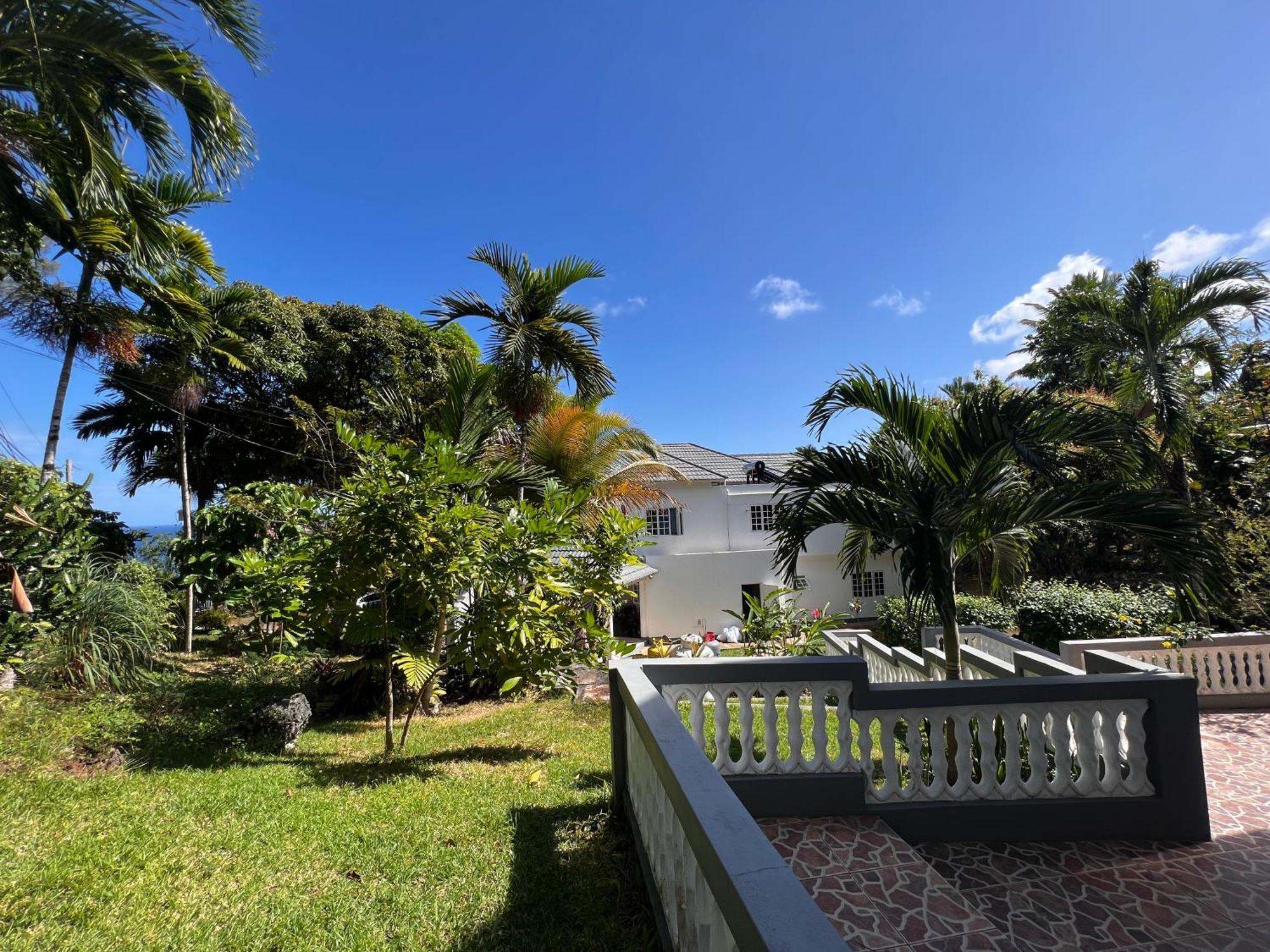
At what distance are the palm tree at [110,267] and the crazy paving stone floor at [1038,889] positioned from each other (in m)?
9.31

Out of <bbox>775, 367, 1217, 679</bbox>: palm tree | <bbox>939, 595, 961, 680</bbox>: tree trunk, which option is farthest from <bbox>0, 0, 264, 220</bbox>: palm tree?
<bbox>939, 595, 961, 680</bbox>: tree trunk

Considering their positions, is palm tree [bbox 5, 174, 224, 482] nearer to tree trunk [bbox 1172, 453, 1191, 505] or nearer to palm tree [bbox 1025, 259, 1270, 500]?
palm tree [bbox 1025, 259, 1270, 500]

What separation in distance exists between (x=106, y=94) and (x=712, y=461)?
21.9 m

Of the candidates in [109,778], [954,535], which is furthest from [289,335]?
[954,535]

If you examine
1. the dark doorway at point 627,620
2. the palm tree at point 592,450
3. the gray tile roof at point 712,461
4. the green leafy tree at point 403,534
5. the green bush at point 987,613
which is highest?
the gray tile roof at point 712,461

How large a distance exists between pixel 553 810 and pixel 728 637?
1508cm

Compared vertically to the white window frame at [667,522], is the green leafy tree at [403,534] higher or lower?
lower

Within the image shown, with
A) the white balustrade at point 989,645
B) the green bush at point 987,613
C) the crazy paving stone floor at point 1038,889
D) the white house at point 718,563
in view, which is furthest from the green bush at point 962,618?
the crazy paving stone floor at point 1038,889

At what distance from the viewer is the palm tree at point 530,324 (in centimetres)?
1118

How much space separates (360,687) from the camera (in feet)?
30.0

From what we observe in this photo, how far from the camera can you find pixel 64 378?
10859mm

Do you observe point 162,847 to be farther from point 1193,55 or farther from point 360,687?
point 1193,55

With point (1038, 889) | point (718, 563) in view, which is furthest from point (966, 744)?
point (718, 563)

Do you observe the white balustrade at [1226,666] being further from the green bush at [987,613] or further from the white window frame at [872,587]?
the white window frame at [872,587]
